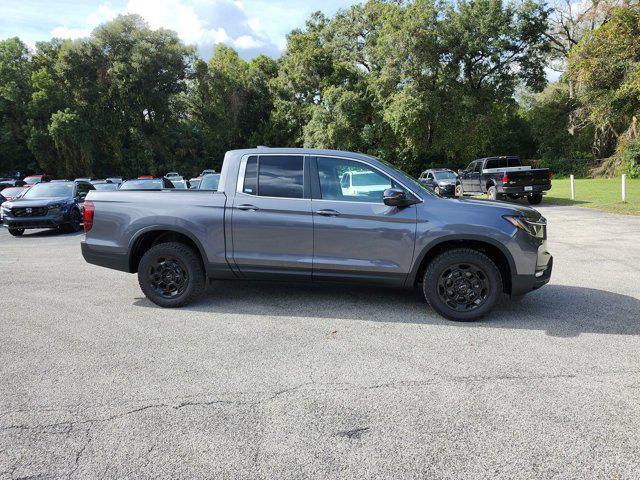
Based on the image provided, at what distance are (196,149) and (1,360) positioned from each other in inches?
1969

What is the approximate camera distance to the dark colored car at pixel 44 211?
541 inches

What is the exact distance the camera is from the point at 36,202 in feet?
45.8

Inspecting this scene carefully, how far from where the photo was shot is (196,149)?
51625 mm

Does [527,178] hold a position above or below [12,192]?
below

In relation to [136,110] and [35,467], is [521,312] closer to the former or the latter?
[35,467]

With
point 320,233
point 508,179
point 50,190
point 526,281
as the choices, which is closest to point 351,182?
point 320,233

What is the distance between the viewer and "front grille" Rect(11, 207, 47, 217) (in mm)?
13742

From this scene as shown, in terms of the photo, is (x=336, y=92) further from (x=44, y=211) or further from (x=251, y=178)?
(x=251, y=178)

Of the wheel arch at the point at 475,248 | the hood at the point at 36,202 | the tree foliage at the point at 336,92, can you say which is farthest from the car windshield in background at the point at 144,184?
the tree foliage at the point at 336,92

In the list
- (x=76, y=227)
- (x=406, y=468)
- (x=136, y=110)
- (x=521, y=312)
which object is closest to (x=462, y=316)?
(x=521, y=312)

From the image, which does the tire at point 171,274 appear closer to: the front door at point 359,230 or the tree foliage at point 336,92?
the front door at point 359,230

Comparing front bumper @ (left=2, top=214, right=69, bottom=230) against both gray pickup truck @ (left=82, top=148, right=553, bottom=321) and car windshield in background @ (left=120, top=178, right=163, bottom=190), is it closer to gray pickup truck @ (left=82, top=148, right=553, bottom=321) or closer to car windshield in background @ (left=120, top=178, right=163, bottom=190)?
car windshield in background @ (left=120, top=178, right=163, bottom=190)

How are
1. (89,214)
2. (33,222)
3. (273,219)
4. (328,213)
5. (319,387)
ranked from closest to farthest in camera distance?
(319,387), (328,213), (273,219), (89,214), (33,222)

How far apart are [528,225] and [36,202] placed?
14.1m
